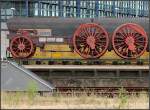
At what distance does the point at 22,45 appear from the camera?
68.4 ft

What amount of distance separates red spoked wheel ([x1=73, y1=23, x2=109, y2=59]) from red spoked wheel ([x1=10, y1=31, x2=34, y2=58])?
224 centimetres

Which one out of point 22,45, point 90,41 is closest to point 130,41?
point 90,41

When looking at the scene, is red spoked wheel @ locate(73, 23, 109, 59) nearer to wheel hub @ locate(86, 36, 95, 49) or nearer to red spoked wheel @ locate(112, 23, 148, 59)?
wheel hub @ locate(86, 36, 95, 49)

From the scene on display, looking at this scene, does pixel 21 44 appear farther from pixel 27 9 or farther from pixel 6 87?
pixel 27 9

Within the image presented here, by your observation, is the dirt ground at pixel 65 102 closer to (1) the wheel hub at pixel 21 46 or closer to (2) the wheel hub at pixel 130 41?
(2) the wheel hub at pixel 130 41

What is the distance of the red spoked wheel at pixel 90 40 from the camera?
66.7ft

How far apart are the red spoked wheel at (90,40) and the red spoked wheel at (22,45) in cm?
224

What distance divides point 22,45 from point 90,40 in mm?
3289

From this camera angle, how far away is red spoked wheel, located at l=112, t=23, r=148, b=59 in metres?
20.2

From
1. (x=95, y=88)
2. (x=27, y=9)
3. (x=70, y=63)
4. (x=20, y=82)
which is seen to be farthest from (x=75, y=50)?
(x=27, y=9)

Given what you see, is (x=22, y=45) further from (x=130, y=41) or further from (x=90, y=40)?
(x=130, y=41)

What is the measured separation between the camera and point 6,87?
14344 mm

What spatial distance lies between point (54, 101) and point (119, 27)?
9452mm

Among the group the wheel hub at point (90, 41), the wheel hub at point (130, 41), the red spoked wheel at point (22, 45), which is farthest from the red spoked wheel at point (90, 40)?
the red spoked wheel at point (22, 45)
